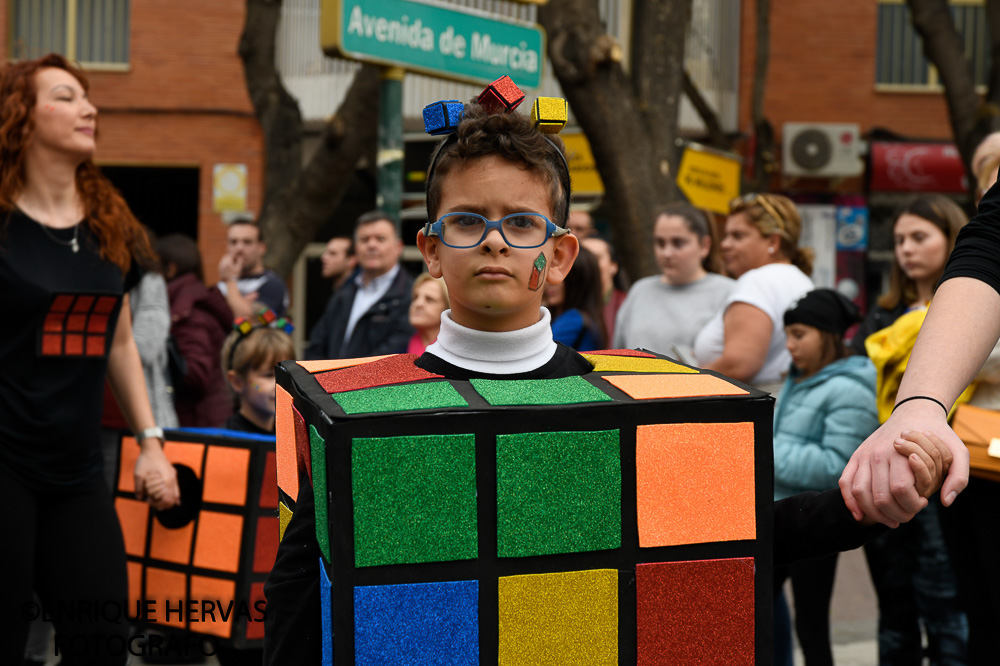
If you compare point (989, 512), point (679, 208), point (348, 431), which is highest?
point (679, 208)

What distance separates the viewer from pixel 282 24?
1510 centimetres

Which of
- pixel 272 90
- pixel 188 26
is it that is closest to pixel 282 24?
pixel 188 26

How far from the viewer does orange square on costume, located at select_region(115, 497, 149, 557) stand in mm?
3305

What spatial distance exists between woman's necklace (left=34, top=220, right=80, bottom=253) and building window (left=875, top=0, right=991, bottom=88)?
47.2 feet

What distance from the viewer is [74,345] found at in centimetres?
304

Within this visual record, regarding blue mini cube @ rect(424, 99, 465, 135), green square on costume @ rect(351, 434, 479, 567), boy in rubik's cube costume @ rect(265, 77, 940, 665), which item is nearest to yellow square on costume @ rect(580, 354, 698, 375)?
boy in rubik's cube costume @ rect(265, 77, 940, 665)

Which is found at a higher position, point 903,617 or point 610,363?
point 610,363

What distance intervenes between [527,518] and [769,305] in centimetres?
291

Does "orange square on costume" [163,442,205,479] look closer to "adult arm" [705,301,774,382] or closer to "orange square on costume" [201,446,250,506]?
"orange square on costume" [201,446,250,506]

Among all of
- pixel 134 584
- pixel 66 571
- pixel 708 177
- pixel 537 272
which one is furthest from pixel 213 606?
pixel 708 177

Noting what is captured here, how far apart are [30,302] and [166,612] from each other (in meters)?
0.99

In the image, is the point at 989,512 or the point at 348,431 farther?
the point at 989,512

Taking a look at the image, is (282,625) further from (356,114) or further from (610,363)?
(356,114)

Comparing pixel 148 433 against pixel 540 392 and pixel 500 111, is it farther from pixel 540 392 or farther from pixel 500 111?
pixel 540 392
